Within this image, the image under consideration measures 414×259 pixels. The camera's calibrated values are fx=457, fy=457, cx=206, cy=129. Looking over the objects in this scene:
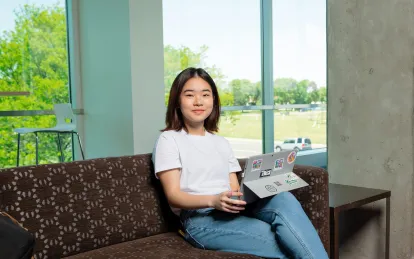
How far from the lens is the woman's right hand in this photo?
1.47 metres

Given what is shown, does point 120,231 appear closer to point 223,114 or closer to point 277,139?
point 223,114

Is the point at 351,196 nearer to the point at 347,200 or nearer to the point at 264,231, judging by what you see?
the point at 347,200

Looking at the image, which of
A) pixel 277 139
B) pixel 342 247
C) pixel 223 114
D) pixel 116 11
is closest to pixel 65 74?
pixel 116 11

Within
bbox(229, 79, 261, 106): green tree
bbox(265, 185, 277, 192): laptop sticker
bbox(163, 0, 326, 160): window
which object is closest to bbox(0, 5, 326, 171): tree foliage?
bbox(163, 0, 326, 160): window

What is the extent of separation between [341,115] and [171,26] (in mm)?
2334

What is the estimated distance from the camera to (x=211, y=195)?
155cm

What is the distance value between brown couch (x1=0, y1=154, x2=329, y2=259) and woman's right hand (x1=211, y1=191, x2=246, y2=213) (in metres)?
0.15

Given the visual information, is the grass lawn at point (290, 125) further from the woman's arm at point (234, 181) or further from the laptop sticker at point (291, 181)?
the laptop sticker at point (291, 181)

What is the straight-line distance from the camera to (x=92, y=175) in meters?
1.62


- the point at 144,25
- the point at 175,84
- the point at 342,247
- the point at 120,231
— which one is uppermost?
the point at 144,25

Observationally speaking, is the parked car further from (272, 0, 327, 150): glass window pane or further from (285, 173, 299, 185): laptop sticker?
(285, 173, 299, 185): laptop sticker

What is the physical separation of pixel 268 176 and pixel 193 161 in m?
→ 0.29

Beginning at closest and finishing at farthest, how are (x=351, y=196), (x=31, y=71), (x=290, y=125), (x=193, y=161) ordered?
(x=193, y=161) < (x=351, y=196) < (x=31, y=71) < (x=290, y=125)

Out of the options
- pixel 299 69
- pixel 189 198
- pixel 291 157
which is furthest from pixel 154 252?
pixel 299 69
